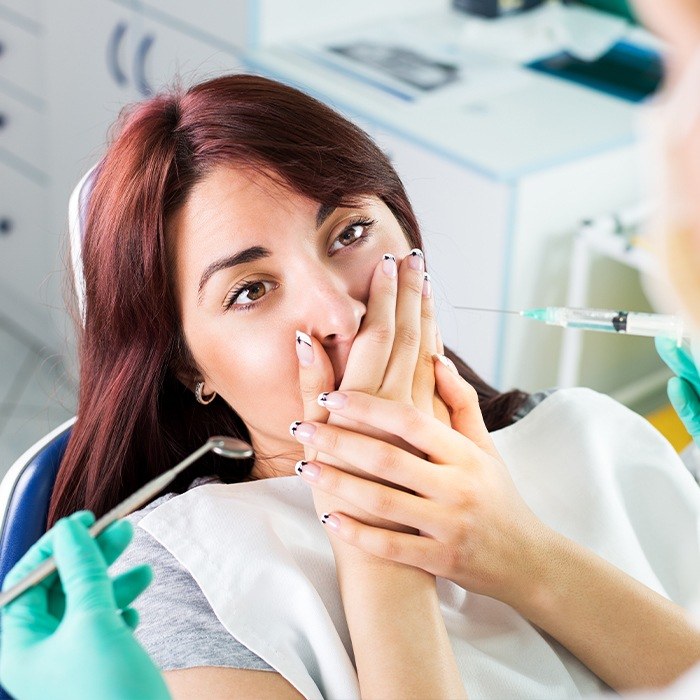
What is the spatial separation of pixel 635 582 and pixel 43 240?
2.77m

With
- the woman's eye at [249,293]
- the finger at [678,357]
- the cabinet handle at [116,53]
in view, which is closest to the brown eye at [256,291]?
the woman's eye at [249,293]

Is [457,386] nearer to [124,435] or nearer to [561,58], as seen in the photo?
[124,435]

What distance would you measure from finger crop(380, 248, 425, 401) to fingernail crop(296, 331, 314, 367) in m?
0.09

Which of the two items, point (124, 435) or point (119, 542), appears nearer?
point (119, 542)

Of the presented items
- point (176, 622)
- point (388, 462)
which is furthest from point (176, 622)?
point (388, 462)

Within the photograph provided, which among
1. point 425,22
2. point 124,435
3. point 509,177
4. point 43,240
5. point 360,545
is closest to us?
point 360,545

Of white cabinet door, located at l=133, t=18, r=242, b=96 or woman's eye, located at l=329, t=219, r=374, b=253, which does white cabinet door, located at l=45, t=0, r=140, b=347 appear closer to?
white cabinet door, located at l=133, t=18, r=242, b=96

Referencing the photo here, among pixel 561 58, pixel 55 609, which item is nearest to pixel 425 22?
pixel 561 58

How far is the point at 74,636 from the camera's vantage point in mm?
896

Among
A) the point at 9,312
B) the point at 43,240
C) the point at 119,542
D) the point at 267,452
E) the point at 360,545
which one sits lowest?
the point at 9,312

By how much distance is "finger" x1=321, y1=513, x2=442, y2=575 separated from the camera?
1156 mm

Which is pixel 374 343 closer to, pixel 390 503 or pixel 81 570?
pixel 390 503

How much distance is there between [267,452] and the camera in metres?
1.49

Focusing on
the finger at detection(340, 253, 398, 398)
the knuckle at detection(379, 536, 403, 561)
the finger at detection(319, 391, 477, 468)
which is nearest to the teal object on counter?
the finger at detection(340, 253, 398, 398)
